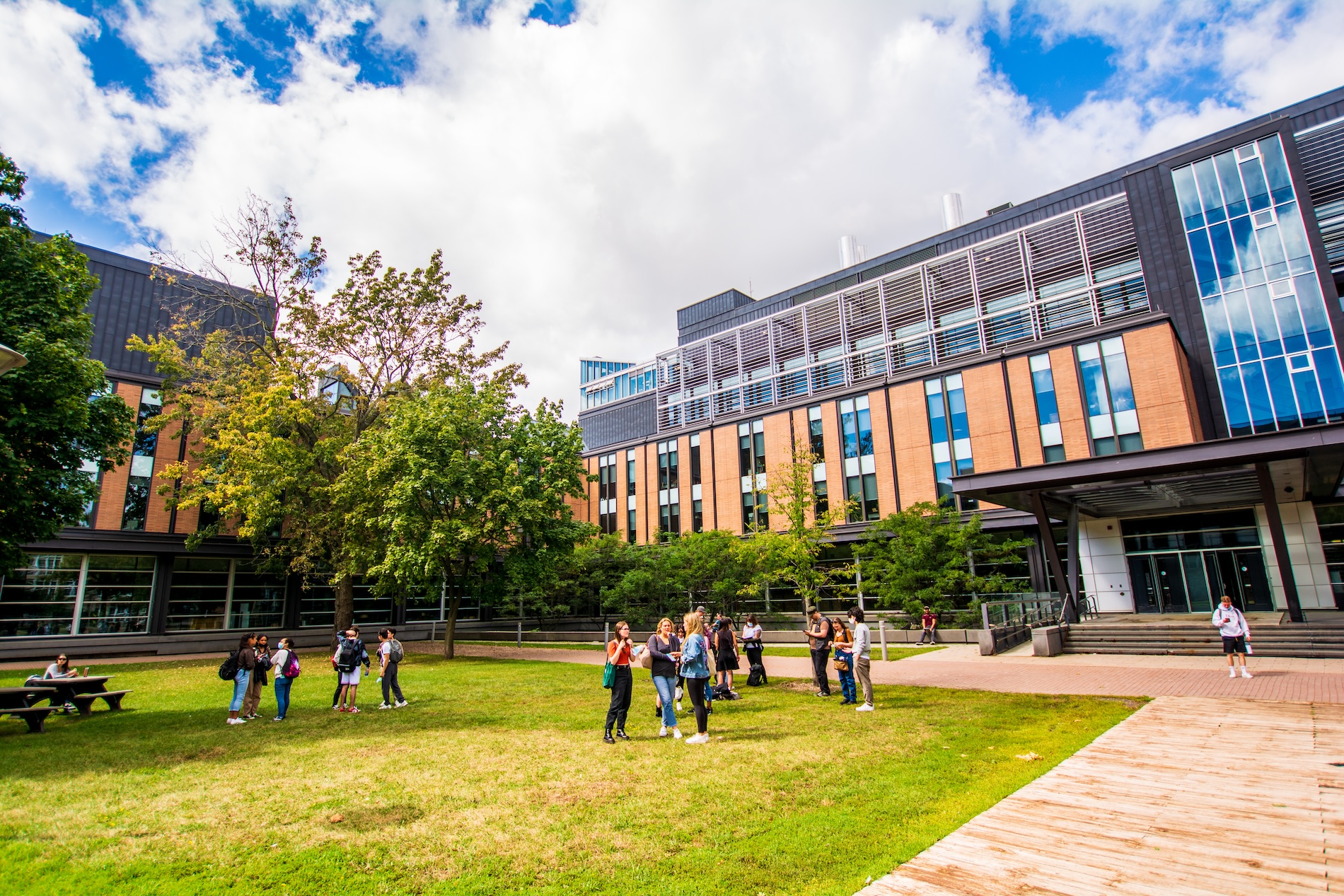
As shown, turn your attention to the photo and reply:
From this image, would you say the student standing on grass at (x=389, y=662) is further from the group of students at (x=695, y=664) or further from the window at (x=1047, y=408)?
the window at (x=1047, y=408)

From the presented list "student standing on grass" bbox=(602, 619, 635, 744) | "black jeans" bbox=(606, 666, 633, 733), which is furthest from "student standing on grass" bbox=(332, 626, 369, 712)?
"black jeans" bbox=(606, 666, 633, 733)

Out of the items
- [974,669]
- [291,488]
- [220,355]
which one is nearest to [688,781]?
[974,669]

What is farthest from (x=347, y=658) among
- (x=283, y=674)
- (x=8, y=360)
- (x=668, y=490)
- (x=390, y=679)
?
(x=668, y=490)

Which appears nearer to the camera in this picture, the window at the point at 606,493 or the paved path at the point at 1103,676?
the paved path at the point at 1103,676

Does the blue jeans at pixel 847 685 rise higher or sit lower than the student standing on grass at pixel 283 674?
lower

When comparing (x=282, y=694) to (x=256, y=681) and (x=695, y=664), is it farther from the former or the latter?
(x=695, y=664)

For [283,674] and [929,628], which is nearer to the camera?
[283,674]

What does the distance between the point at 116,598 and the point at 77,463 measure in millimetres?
21251

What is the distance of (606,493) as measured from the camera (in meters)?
52.7

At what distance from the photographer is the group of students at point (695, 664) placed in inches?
386

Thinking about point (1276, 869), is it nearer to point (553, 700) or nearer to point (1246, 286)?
point (553, 700)

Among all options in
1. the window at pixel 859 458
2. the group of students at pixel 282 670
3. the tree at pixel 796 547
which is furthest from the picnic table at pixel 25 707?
the window at pixel 859 458

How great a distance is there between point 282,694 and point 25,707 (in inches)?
156

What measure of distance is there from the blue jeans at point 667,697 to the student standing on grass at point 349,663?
6553mm
